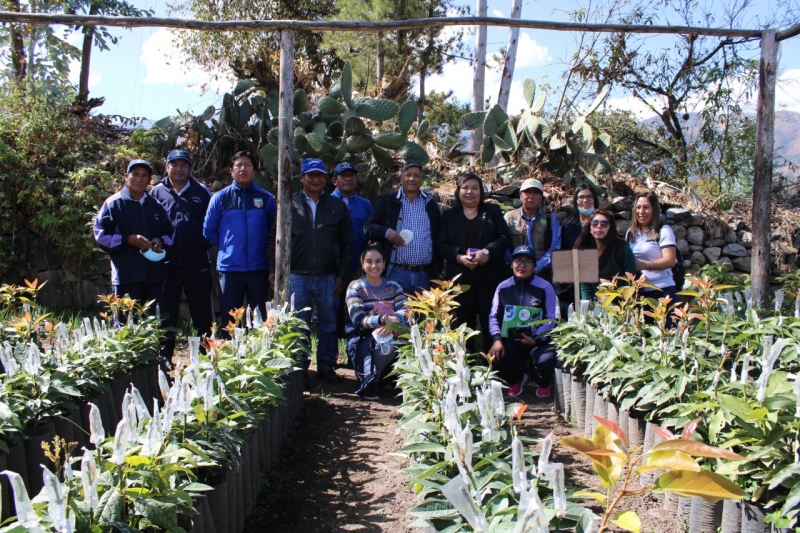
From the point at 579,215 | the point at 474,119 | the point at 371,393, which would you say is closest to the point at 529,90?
the point at 474,119

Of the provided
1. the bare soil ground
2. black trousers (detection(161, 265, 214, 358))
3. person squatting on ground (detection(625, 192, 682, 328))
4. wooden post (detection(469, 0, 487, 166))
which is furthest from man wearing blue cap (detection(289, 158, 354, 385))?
wooden post (detection(469, 0, 487, 166))

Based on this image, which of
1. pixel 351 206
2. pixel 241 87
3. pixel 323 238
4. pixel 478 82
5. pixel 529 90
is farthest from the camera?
pixel 478 82

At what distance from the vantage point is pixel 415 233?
5160 millimetres

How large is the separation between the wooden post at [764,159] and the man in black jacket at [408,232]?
2373 millimetres

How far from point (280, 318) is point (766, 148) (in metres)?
3.60

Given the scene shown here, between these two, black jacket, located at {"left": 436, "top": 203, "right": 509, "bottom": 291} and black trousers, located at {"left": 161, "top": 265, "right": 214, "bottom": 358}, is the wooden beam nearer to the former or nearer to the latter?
black jacket, located at {"left": 436, "top": 203, "right": 509, "bottom": 291}

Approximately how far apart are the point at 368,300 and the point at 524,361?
1290 millimetres

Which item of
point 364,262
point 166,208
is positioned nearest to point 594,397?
point 364,262

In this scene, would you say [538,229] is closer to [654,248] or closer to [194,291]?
[654,248]

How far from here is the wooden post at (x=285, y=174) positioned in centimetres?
489

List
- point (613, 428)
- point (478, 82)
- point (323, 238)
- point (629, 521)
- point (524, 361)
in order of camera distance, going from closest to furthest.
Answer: point (629, 521)
point (613, 428)
point (524, 361)
point (323, 238)
point (478, 82)

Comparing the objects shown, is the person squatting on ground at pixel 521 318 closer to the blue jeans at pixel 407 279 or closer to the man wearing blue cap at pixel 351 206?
the blue jeans at pixel 407 279

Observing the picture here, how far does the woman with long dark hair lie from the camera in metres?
5.18

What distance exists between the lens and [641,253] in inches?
194
